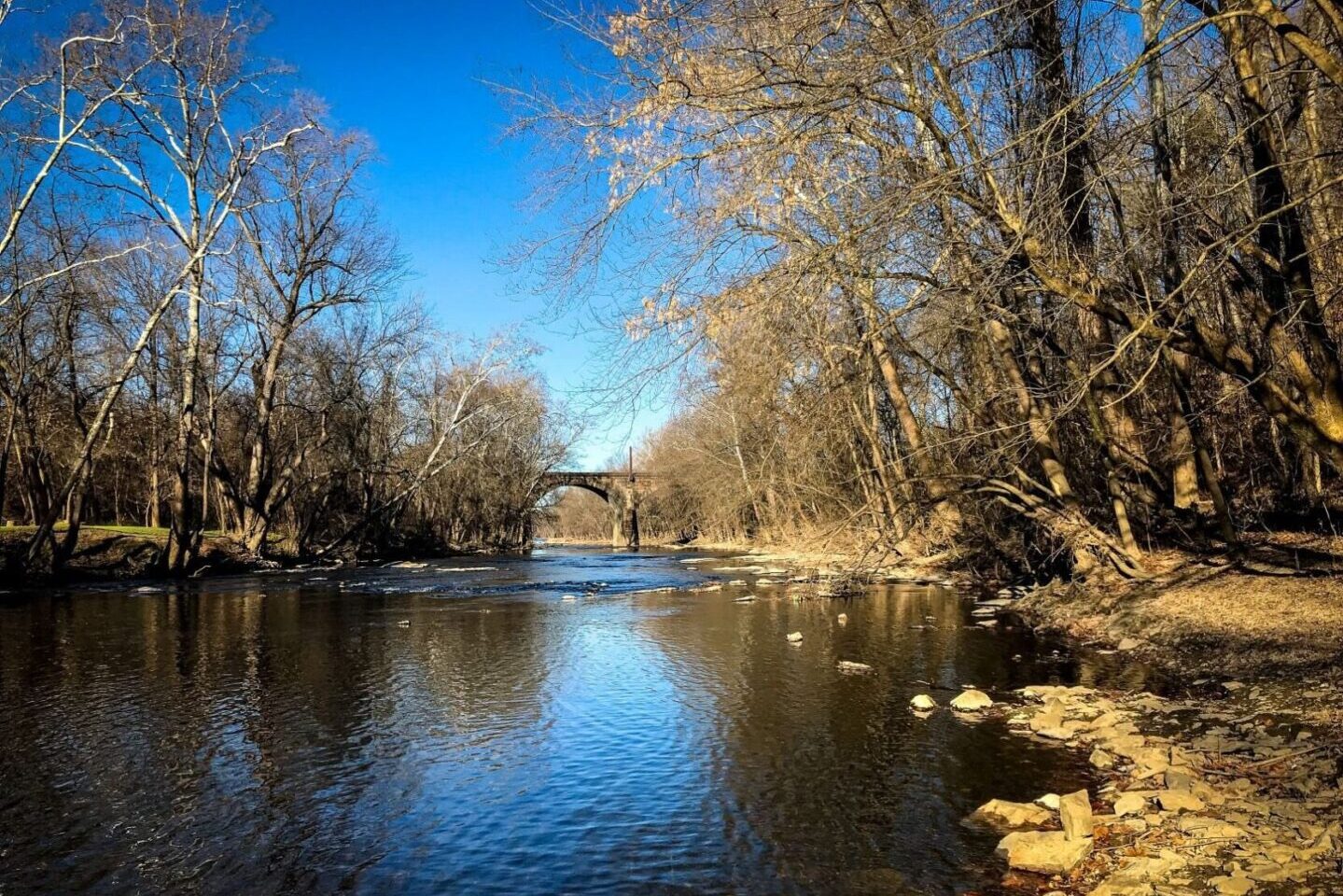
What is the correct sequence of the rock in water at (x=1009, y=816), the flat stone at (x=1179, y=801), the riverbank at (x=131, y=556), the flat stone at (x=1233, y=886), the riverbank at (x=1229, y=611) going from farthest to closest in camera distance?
1. the riverbank at (x=131, y=556)
2. the riverbank at (x=1229, y=611)
3. the rock in water at (x=1009, y=816)
4. the flat stone at (x=1179, y=801)
5. the flat stone at (x=1233, y=886)

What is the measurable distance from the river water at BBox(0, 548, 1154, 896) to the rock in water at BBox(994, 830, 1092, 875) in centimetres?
17

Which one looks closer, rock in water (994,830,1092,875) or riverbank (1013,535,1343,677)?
rock in water (994,830,1092,875)

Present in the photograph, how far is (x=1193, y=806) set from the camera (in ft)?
17.9

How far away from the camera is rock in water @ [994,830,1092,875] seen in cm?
494

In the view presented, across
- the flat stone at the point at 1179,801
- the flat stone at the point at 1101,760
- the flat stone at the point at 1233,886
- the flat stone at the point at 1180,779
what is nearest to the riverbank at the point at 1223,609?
the flat stone at the point at 1101,760

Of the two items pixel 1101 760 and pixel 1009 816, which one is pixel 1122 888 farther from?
pixel 1101 760

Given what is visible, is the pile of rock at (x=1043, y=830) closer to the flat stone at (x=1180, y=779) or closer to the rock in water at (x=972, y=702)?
the flat stone at (x=1180, y=779)

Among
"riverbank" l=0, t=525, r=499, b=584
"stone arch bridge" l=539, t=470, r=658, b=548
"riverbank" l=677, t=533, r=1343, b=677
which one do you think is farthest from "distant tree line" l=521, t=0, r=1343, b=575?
"stone arch bridge" l=539, t=470, r=658, b=548

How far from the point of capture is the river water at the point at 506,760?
5234mm

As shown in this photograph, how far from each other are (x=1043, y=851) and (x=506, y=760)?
4396 millimetres

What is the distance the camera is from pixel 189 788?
6.64m

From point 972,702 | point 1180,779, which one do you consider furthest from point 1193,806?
point 972,702

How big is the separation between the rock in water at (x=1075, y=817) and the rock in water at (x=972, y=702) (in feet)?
10.9

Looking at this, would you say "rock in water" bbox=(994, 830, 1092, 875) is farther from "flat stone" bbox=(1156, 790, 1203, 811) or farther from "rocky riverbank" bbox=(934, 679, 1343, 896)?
"flat stone" bbox=(1156, 790, 1203, 811)
